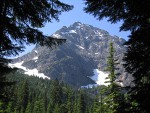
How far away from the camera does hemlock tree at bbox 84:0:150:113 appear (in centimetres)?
755

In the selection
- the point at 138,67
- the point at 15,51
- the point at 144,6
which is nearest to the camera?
the point at 144,6

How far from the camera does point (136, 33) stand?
7.96m

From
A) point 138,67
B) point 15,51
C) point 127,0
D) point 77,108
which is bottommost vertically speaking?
point 138,67

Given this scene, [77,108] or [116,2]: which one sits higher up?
[77,108]

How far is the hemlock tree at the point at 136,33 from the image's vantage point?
24.8 feet

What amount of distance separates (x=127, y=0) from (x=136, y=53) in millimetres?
1605

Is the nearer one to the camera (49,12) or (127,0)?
(127,0)

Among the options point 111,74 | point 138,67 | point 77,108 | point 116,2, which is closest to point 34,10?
point 116,2

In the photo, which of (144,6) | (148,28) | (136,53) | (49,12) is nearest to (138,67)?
(136,53)

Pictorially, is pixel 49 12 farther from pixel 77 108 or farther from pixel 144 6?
pixel 77 108

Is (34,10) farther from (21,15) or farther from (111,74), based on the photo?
(111,74)

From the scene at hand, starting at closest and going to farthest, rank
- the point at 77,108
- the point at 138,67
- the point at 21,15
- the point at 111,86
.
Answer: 1. the point at 138,67
2. the point at 21,15
3. the point at 111,86
4. the point at 77,108

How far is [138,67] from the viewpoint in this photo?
8.20 metres

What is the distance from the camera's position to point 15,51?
9.49m
